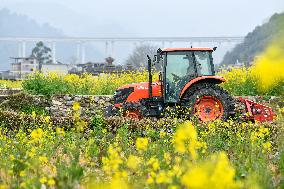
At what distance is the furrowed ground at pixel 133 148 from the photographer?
3.53m

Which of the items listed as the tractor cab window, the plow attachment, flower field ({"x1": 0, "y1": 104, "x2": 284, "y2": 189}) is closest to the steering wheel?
the tractor cab window

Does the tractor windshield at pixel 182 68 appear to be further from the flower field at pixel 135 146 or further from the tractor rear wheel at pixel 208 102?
the flower field at pixel 135 146

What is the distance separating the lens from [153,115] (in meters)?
11.0

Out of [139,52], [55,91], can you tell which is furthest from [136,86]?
[139,52]

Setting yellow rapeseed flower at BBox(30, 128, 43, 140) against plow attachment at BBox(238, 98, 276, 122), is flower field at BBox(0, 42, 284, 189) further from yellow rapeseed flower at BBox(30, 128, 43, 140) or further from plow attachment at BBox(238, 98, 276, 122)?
plow attachment at BBox(238, 98, 276, 122)

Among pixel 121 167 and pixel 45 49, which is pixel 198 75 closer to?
pixel 121 167

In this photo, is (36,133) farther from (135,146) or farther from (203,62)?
(203,62)

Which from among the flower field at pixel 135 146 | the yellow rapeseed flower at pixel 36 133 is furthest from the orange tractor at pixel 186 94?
the yellow rapeseed flower at pixel 36 133

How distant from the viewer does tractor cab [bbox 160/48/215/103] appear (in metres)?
10.8

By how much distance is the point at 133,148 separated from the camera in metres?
6.98

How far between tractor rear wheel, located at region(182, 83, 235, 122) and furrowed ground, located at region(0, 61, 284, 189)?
530 mm

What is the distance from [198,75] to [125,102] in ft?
5.13

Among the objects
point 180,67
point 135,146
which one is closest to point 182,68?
point 180,67

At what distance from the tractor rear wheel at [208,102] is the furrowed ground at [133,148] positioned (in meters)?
0.53
